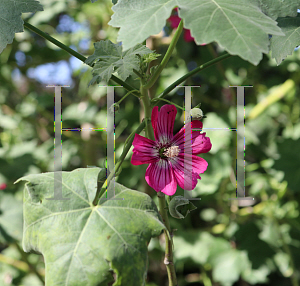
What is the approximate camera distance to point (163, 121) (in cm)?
66

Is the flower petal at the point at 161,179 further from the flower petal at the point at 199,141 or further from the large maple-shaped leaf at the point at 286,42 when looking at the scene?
the large maple-shaped leaf at the point at 286,42

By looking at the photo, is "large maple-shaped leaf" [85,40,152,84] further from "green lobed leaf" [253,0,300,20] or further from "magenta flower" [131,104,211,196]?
"green lobed leaf" [253,0,300,20]

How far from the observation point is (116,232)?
56 centimetres

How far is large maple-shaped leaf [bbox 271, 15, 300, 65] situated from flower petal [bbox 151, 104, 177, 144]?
218 mm

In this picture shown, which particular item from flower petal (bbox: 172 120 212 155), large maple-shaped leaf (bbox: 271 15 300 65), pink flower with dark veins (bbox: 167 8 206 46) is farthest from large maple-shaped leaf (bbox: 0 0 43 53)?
pink flower with dark veins (bbox: 167 8 206 46)

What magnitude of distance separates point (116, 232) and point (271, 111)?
1.30 meters

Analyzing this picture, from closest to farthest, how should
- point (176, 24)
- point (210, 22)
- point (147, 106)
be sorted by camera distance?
point (210, 22) → point (147, 106) → point (176, 24)

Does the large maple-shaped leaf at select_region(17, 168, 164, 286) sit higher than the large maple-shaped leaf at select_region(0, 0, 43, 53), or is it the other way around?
the large maple-shaped leaf at select_region(0, 0, 43, 53)

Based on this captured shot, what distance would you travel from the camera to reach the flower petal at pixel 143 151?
62cm

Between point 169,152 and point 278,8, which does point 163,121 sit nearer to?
point 169,152

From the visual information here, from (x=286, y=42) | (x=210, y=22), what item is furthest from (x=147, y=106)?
(x=286, y=42)

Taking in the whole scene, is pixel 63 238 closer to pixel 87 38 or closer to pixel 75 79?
pixel 87 38

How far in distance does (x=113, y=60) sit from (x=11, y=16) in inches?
8.6

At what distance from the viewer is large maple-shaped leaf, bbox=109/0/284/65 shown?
1.51 feet
